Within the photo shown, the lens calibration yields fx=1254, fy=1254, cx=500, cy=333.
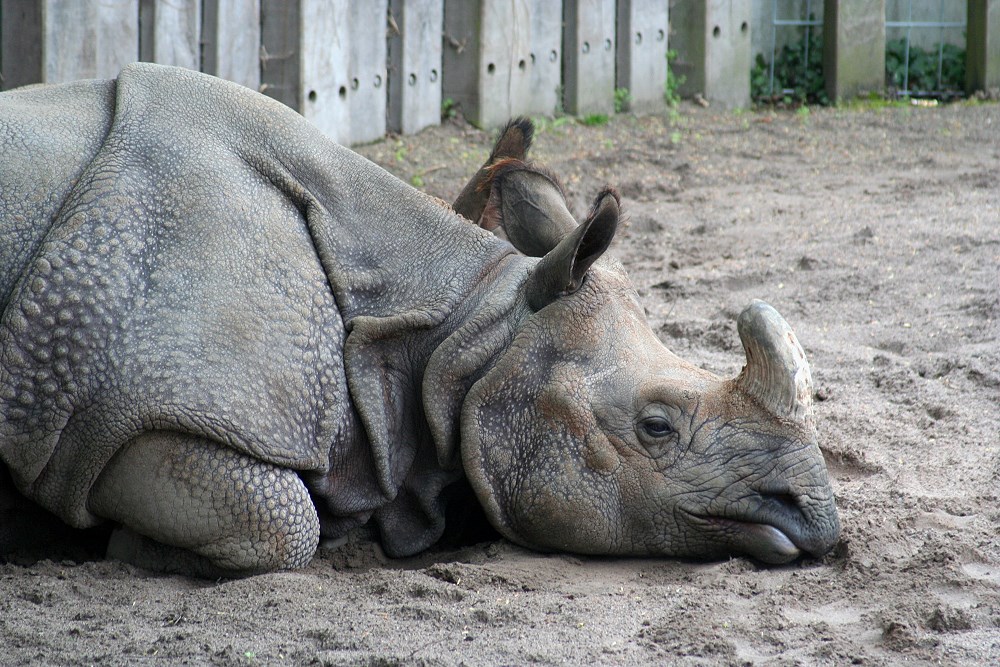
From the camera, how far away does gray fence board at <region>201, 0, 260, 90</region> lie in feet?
23.1

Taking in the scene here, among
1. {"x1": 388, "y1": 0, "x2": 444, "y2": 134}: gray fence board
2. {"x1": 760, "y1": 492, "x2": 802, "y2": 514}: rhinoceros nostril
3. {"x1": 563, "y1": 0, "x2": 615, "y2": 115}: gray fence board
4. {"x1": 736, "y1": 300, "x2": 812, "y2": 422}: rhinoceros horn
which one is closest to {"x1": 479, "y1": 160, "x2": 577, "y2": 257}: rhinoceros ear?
{"x1": 736, "y1": 300, "x2": 812, "y2": 422}: rhinoceros horn

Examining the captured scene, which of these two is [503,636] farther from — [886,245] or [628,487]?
[886,245]

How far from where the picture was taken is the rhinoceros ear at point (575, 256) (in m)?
3.61

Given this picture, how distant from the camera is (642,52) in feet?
35.0

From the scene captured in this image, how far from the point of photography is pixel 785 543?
3496 millimetres

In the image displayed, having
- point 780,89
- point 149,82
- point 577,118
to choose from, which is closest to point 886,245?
point 577,118

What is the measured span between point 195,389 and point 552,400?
103 cm

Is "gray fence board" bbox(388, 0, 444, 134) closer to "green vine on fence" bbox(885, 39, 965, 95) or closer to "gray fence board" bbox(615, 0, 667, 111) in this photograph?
"gray fence board" bbox(615, 0, 667, 111)

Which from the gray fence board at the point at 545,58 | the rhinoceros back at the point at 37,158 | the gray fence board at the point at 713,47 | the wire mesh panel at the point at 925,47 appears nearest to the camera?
the rhinoceros back at the point at 37,158

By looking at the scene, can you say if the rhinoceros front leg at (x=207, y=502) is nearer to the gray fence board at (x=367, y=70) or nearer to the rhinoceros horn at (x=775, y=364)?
the rhinoceros horn at (x=775, y=364)

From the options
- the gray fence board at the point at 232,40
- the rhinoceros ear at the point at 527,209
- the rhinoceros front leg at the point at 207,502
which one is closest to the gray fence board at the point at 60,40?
the gray fence board at the point at 232,40

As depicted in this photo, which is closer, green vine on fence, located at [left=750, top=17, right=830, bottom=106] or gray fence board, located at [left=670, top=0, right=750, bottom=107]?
gray fence board, located at [left=670, top=0, right=750, bottom=107]

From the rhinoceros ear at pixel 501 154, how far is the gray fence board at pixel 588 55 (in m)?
5.74

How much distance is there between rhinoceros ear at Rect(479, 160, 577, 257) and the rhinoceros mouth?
1121 millimetres
